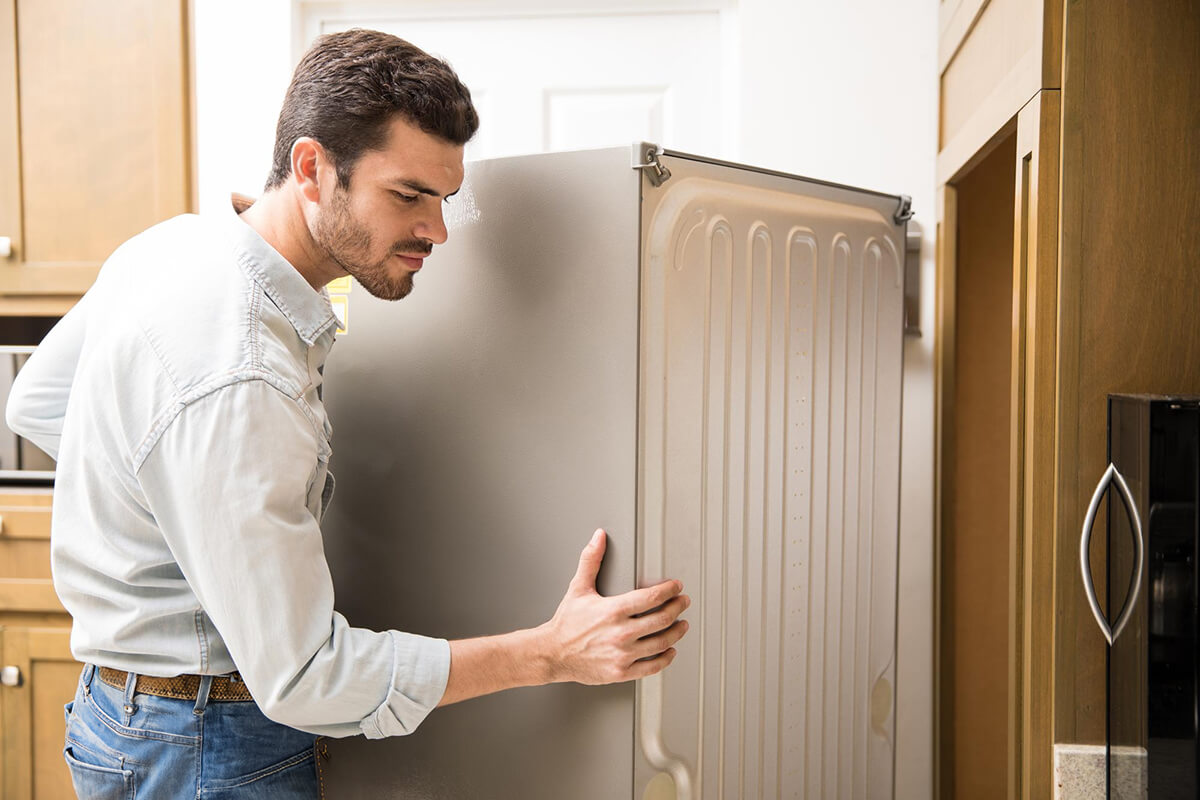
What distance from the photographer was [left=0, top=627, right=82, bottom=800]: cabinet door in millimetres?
1894

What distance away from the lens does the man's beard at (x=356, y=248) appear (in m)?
1.02

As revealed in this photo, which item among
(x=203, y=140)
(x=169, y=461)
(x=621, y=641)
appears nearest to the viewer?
(x=169, y=461)

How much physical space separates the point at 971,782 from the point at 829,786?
1.91 ft

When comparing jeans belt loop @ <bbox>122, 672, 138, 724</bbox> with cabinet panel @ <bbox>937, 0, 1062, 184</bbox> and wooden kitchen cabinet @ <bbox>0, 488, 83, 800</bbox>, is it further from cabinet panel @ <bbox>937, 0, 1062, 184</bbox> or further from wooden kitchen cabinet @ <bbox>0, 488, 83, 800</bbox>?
cabinet panel @ <bbox>937, 0, 1062, 184</bbox>

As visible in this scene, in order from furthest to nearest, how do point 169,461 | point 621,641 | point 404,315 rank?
point 404,315, point 621,641, point 169,461

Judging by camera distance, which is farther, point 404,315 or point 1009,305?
point 1009,305

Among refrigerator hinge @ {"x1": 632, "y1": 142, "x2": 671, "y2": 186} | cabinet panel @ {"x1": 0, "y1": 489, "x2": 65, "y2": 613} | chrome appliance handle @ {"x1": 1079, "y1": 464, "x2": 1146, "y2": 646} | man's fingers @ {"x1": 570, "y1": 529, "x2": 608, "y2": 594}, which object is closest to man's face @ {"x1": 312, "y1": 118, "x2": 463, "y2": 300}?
refrigerator hinge @ {"x1": 632, "y1": 142, "x2": 671, "y2": 186}

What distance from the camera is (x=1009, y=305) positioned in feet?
5.69

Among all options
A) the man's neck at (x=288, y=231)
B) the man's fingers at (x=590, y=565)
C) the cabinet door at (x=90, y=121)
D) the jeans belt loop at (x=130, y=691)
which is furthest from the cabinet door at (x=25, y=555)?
the man's fingers at (x=590, y=565)

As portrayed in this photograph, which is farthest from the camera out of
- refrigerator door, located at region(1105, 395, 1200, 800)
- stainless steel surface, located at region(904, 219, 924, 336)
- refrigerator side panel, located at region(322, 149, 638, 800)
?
stainless steel surface, located at region(904, 219, 924, 336)

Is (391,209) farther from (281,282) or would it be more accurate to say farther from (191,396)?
(191,396)

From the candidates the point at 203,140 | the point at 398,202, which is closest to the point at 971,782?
the point at 398,202

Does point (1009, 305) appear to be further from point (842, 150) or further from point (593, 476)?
point (593, 476)

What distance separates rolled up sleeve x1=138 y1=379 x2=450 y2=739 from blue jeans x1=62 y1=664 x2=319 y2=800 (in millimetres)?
149
